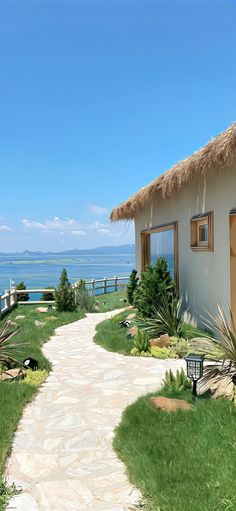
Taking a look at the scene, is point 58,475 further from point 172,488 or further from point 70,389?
point 70,389

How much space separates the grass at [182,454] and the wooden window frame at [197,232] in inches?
143

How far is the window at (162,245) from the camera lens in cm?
946

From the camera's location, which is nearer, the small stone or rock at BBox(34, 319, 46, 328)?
the small stone

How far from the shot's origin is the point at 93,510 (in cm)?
259

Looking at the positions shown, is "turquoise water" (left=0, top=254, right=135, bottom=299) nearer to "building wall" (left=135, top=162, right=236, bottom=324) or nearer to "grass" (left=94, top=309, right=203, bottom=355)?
"grass" (left=94, top=309, right=203, bottom=355)

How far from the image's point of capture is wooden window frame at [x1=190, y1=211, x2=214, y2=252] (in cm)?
716

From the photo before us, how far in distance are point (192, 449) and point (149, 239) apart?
30.3 feet

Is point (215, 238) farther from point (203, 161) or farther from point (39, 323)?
point (39, 323)

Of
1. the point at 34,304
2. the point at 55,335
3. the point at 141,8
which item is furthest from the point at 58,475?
the point at 34,304

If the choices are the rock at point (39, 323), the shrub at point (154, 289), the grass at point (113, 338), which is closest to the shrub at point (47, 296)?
the rock at point (39, 323)

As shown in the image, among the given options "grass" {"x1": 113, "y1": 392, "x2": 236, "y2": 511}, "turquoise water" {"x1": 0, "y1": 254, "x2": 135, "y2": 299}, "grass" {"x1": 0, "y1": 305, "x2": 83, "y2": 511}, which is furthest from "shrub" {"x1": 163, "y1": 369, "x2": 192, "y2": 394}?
"turquoise water" {"x1": 0, "y1": 254, "x2": 135, "y2": 299}

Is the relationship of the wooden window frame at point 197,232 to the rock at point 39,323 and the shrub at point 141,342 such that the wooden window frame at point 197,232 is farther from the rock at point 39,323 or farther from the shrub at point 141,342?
the rock at point 39,323

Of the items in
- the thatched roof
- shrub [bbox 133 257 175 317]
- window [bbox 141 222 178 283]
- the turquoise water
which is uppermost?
the thatched roof

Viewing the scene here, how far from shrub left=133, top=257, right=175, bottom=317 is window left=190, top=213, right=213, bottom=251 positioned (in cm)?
84
